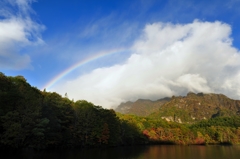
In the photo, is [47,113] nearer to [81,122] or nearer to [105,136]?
[81,122]

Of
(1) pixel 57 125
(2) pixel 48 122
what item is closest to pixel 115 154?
(1) pixel 57 125

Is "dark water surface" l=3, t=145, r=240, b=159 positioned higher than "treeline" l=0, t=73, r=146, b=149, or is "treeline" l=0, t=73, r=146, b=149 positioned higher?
"treeline" l=0, t=73, r=146, b=149

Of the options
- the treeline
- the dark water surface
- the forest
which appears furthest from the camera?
the forest

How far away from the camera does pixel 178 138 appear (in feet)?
484

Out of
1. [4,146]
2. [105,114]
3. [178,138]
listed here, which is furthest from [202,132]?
[4,146]

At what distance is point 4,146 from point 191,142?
442ft

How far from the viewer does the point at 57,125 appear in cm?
5869

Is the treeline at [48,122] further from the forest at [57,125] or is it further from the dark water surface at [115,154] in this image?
the dark water surface at [115,154]

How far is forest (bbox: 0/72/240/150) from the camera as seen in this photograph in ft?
150

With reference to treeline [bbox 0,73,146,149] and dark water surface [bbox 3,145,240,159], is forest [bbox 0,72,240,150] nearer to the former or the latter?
treeline [bbox 0,73,146,149]

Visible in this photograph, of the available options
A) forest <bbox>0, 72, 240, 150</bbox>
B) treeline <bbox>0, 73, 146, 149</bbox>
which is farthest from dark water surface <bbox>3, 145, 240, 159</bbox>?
forest <bbox>0, 72, 240, 150</bbox>

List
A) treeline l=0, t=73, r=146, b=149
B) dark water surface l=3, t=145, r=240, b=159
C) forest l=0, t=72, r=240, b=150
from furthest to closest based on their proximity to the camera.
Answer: forest l=0, t=72, r=240, b=150 < treeline l=0, t=73, r=146, b=149 < dark water surface l=3, t=145, r=240, b=159

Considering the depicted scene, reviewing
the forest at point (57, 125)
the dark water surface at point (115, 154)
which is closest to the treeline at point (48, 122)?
the forest at point (57, 125)

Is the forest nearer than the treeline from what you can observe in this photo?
No
